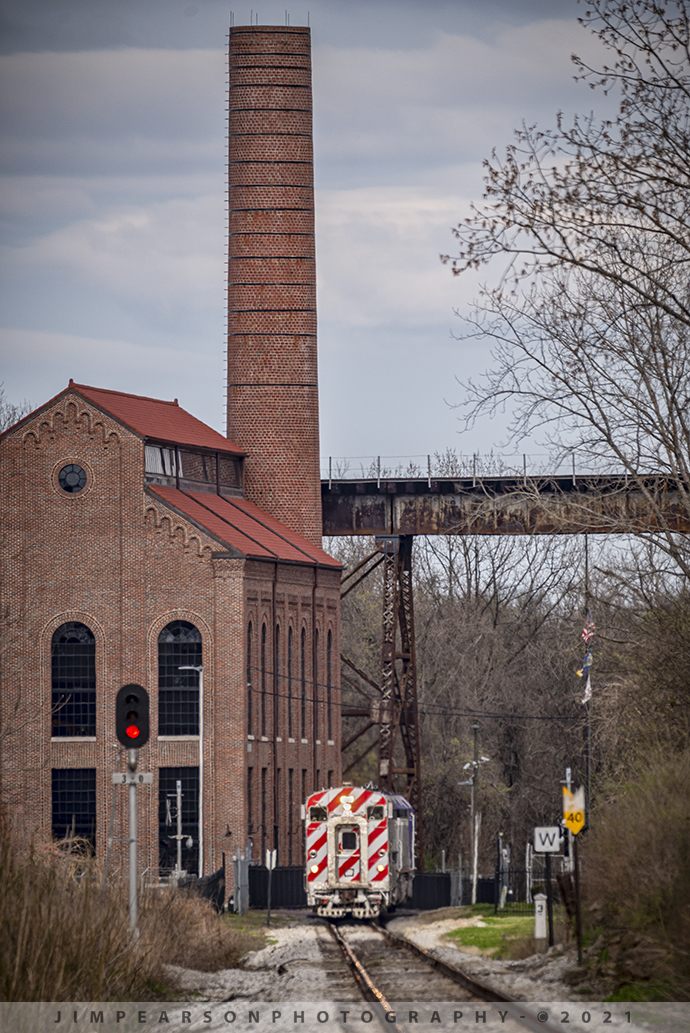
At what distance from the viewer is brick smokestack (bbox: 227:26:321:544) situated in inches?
2387

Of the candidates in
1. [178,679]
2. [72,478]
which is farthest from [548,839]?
[72,478]

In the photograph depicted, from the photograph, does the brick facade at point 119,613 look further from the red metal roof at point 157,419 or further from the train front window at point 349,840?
the train front window at point 349,840

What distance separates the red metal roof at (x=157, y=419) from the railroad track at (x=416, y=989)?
28332 mm

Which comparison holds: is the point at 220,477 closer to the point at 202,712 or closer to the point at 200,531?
the point at 200,531

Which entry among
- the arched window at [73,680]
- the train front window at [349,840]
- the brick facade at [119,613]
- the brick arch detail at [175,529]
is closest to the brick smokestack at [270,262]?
the brick facade at [119,613]

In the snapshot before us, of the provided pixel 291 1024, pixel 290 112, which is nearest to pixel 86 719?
pixel 290 112

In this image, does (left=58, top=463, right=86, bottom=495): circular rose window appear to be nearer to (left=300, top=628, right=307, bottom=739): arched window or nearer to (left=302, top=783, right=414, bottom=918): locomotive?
(left=300, top=628, right=307, bottom=739): arched window

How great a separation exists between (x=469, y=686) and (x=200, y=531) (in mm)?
24207

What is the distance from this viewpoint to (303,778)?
57.3m

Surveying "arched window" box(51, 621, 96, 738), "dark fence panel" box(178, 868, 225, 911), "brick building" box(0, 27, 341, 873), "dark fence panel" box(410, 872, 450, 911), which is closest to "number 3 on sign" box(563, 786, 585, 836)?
"dark fence panel" box(178, 868, 225, 911)

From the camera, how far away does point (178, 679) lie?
52469 millimetres

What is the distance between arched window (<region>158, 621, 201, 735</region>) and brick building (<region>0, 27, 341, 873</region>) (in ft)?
0.20

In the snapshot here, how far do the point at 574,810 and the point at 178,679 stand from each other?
30931 mm

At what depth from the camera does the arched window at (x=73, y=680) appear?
5266 centimetres
